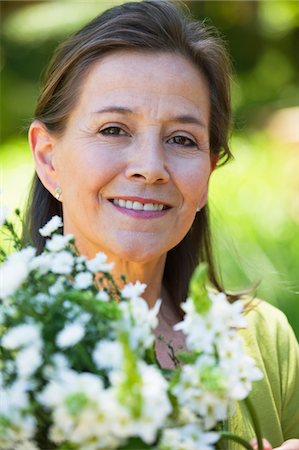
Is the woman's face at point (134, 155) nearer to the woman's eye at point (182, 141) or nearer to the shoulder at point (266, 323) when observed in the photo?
the woman's eye at point (182, 141)

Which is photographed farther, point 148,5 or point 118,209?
point 148,5

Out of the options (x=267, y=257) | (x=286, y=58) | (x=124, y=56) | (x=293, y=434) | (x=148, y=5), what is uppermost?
(x=286, y=58)

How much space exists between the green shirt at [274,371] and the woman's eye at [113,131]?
2.64 feet

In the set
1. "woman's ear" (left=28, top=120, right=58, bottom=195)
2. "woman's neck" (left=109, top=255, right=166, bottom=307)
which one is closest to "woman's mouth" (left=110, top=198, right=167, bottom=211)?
"woman's neck" (left=109, top=255, right=166, bottom=307)

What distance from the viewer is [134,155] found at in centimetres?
222

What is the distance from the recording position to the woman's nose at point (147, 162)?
2.20 metres

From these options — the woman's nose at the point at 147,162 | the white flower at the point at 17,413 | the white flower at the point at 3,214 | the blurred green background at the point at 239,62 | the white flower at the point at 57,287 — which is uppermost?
the blurred green background at the point at 239,62

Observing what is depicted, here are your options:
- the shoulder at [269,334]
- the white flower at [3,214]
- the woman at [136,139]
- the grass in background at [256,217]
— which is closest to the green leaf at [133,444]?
the white flower at [3,214]

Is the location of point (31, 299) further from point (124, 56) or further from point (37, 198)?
point (37, 198)

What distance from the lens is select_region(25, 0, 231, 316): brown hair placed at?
93.7 inches

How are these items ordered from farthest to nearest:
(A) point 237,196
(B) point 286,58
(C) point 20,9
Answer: (C) point 20,9
(B) point 286,58
(A) point 237,196

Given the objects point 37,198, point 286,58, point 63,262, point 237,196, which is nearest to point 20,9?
point 286,58

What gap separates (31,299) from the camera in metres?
1.34

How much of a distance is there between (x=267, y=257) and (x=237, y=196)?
2.46 ft
